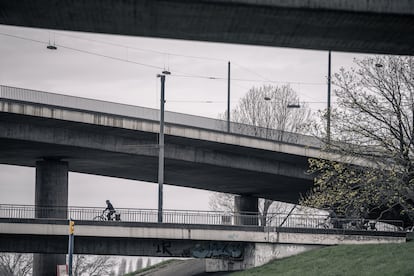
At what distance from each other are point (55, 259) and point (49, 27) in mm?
40054

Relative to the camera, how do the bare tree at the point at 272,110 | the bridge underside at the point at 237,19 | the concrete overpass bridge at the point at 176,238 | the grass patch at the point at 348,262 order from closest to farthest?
1. the bridge underside at the point at 237,19
2. the grass patch at the point at 348,262
3. the concrete overpass bridge at the point at 176,238
4. the bare tree at the point at 272,110

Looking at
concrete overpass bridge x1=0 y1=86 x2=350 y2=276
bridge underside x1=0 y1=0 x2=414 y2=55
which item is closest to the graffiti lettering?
concrete overpass bridge x1=0 y1=86 x2=350 y2=276

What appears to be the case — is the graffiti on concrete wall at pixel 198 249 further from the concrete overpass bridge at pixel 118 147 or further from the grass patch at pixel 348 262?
the concrete overpass bridge at pixel 118 147

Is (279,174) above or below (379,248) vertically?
above

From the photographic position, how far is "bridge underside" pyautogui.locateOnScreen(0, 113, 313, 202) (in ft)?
149

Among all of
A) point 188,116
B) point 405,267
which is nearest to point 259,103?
point 188,116

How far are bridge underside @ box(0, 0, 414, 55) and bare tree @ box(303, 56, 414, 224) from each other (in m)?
20.4

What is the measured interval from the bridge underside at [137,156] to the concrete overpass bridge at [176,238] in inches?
217

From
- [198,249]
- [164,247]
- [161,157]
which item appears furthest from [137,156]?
[198,249]

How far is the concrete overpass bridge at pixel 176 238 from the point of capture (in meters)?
39.4

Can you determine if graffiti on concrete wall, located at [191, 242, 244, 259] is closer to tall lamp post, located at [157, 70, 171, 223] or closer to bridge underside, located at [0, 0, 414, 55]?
tall lamp post, located at [157, 70, 171, 223]

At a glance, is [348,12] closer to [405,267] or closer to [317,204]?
[405,267]

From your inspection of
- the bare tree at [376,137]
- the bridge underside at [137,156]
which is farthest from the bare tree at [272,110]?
the bare tree at [376,137]

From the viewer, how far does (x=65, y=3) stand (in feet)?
25.5
